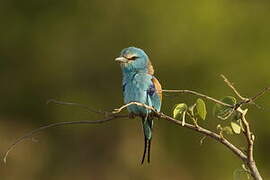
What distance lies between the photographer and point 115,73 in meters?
8.80

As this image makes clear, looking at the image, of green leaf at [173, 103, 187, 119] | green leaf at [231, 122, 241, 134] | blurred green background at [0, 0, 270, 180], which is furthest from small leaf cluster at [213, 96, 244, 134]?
blurred green background at [0, 0, 270, 180]

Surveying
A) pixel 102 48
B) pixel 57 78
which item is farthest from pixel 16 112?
pixel 102 48

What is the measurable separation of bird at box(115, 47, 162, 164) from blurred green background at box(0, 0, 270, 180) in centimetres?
388

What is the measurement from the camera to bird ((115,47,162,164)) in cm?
381

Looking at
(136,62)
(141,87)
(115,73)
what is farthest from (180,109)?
(115,73)

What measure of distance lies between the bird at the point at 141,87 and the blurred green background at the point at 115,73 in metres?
3.88

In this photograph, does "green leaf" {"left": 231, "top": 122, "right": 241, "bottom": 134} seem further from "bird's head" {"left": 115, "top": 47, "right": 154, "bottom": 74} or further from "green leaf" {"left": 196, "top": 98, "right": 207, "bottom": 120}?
"bird's head" {"left": 115, "top": 47, "right": 154, "bottom": 74}

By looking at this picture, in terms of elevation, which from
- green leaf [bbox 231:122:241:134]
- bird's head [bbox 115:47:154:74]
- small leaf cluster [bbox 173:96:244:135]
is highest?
bird's head [bbox 115:47:154:74]

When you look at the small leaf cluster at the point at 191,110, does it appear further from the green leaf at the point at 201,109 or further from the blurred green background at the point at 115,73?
the blurred green background at the point at 115,73

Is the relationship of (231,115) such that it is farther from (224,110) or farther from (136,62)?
(136,62)

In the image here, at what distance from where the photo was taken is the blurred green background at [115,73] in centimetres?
835

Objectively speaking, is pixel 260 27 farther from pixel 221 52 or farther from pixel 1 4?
pixel 1 4

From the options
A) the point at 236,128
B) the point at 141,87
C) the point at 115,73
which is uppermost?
the point at 115,73

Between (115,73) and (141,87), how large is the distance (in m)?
4.96
